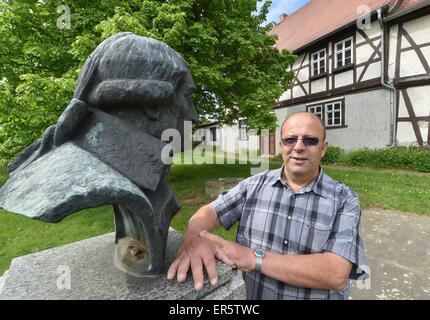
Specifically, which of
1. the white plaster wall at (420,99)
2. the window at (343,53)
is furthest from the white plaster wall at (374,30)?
the white plaster wall at (420,99)

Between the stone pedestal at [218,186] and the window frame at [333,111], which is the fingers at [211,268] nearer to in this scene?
the stone pedestal at [218,186]

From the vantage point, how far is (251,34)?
22.9 feet

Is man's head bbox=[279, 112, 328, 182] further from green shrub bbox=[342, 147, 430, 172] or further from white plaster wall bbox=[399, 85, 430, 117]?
white plaster wall bbox=[399, 85, 430, 117]

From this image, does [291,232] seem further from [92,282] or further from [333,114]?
[333,114]

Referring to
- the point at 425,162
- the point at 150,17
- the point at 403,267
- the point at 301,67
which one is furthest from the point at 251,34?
the point at 301,67

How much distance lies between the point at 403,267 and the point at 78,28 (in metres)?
6.87

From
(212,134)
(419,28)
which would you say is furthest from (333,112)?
(212,134)

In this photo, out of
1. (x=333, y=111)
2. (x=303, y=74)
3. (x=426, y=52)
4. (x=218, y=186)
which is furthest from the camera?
(x=303, y=74)

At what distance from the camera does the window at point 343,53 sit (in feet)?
40.0

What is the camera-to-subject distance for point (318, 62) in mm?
13516

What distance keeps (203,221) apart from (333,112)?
12994mm

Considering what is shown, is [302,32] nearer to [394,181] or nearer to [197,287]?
[394,181]

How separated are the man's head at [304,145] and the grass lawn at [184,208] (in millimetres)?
2943

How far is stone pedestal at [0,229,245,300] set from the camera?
149 cm
